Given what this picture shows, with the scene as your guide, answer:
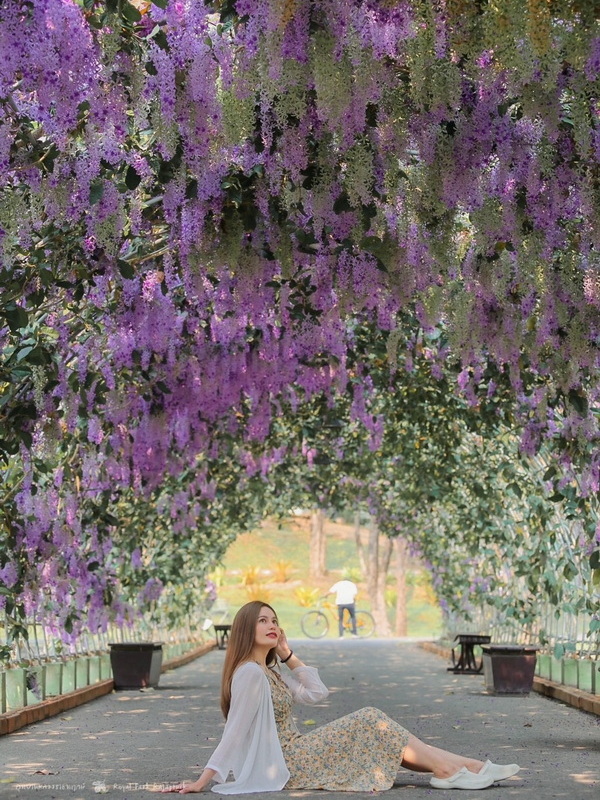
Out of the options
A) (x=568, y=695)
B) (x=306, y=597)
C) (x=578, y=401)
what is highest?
(x=578, y=401)

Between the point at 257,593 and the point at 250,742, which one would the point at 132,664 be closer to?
the point at 250,742

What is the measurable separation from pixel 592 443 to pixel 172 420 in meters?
3.25

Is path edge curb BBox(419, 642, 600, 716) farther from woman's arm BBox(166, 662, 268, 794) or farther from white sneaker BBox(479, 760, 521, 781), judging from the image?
woman's arm BBox(166, 662, 268, 794)

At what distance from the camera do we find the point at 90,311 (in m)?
6.62

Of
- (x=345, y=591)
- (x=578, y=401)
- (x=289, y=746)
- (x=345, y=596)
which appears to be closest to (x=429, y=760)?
(x=289, y=746)

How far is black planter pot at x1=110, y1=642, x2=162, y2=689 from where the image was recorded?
38.2 feet

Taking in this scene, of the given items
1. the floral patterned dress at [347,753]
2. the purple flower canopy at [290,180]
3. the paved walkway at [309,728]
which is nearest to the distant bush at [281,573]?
the paved walkway at [309,728]

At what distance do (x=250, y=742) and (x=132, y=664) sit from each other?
7210 millimetres

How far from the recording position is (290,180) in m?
4.94

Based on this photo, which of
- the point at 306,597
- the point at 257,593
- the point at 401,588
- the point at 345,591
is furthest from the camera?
the point at 306,597

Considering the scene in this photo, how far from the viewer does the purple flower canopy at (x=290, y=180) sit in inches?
156

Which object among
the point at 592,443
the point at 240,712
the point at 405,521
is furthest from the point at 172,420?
the point at 405,521

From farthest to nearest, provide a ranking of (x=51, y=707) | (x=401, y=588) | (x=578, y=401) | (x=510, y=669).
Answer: (x=401, y=588)
(x=510, y=669)
(x=51, y=707)
(x=578, y=401)

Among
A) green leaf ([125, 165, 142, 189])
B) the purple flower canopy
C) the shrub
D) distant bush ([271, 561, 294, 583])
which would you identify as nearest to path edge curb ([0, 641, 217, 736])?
the purple flower canopy
